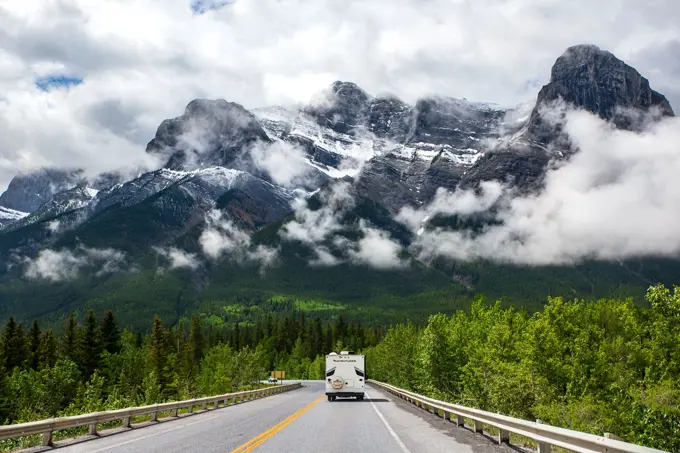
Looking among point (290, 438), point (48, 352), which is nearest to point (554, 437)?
point (290, 438)

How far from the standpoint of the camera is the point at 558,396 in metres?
50.1

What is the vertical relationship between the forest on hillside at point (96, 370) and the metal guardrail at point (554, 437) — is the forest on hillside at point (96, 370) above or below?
below

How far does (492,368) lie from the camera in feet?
170

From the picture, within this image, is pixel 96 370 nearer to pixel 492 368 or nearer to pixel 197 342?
pixel 492 368

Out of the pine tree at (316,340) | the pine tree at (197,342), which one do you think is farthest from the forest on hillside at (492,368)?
the pine tree at (316,340)

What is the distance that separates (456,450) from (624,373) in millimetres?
50871

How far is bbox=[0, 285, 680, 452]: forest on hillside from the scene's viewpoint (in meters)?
42.8

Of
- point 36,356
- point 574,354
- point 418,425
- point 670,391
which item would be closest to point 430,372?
point 574,354

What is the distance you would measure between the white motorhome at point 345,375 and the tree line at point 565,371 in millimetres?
10547

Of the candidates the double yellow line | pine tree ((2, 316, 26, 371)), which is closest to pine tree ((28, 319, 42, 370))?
pine tree ((2, 316, 26, 371))

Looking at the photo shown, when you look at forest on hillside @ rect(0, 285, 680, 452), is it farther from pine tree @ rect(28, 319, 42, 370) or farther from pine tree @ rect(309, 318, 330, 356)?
pine tree @ rect(309, 318, 330, 356)

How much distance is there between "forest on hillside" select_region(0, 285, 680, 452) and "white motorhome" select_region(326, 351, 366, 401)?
10.6 metres

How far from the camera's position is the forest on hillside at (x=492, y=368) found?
42812 mm

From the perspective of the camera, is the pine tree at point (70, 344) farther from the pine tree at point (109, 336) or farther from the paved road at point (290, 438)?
the paved road at point (290, 438)
